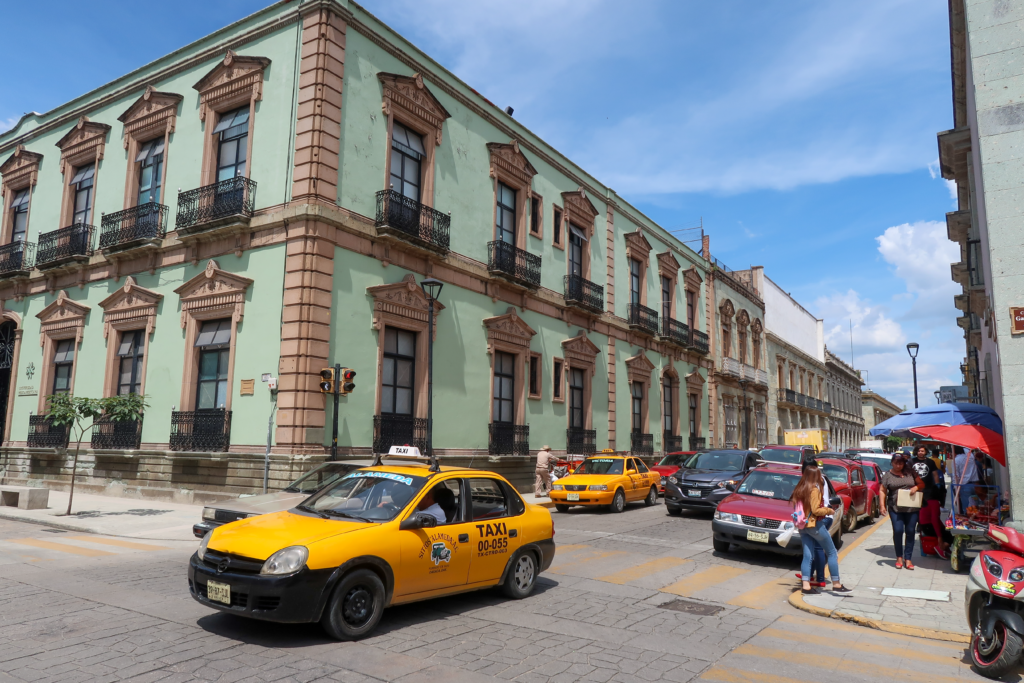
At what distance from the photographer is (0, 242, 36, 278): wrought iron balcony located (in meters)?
24.5

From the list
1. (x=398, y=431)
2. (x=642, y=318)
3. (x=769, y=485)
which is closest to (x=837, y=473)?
(x=769, y=485)

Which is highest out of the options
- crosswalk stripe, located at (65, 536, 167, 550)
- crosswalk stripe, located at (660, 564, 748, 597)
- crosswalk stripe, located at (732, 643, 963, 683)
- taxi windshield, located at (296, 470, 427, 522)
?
taxi windshield, located at (296, 470, 427, 522)

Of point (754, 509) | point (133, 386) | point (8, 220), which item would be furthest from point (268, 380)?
point (8, 220)

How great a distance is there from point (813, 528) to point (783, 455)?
12226 millimetres

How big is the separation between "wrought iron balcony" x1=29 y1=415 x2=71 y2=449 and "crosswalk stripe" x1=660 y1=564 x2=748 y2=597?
1967cm

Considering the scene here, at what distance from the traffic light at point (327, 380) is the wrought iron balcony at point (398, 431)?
246 cm

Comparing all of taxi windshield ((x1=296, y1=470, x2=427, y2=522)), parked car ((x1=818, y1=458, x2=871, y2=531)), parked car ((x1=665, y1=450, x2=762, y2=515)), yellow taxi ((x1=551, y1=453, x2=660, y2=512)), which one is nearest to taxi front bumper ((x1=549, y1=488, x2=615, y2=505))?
yellow taxi ((x1=551, y1=453, x2=660, y2=512))

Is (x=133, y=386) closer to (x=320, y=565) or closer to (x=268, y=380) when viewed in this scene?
(x=268, y=380)

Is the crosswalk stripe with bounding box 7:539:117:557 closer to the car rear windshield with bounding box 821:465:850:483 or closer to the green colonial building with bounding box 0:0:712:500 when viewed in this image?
the green colonial building with bounding box 0:0:712:500

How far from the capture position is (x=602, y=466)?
790 inches

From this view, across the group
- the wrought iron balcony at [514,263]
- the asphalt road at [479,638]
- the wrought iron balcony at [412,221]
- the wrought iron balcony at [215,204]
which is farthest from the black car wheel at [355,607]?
the wrought iron balcony at [514,263]

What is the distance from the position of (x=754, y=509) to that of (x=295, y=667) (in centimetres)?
846

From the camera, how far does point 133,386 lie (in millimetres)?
20047

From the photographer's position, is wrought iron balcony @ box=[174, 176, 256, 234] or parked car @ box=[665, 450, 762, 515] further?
wrought iron balcony @ box=[174, 176, 256, 234]
